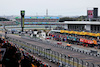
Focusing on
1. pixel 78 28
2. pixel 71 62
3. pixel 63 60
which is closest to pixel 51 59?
pixel 63 60

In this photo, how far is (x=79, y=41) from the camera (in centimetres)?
5378

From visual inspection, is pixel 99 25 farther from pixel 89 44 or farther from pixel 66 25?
pixel 66 25

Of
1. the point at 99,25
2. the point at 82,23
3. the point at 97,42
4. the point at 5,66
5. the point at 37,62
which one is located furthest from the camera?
the point at 82,23

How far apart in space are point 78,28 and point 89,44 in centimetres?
1225

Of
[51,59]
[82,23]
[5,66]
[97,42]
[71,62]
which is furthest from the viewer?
[82,23]

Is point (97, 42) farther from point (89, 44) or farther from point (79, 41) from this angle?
point (79, 41)

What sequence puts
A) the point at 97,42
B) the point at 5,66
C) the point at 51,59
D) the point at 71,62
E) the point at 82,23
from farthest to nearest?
the point at 82,23 < the point at 97,42 < the point at 51,59 < the point at 71,62 < the point at 5,66

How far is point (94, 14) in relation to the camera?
200 feet

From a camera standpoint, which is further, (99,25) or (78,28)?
(78,28)

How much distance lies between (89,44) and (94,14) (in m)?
15.1

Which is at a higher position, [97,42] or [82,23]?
[82,23]

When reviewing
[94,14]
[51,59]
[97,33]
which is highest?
[94,14]

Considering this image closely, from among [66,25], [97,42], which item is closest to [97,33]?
[97,42]

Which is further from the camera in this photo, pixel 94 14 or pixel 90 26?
pixel 94 14
